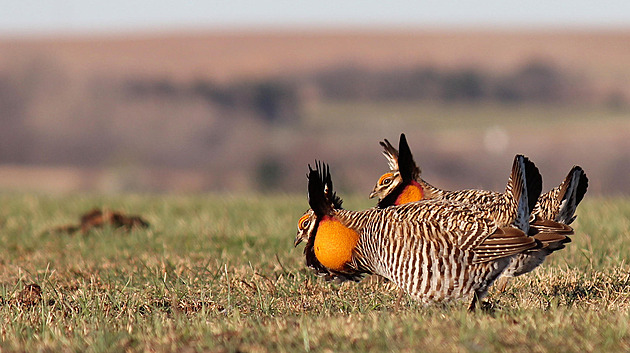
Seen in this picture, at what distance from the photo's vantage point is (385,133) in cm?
4838

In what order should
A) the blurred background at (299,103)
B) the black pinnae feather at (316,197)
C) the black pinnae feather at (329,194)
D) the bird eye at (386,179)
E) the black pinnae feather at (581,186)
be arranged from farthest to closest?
1. the blurred background at (299,103)
2. the bird eye at (386,179)
3. the black pinnae feather at (581,186)
4. the black pinnae feather at (329,194)
5. the black pinnae feather at (316,197)

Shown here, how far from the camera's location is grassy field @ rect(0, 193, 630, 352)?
3.23 metres

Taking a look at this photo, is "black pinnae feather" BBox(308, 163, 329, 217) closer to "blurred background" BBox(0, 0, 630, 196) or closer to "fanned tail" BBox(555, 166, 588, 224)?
"fanned tail" BBox(555, 166, 588, 224)

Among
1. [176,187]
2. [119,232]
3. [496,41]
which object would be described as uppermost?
[496,41]

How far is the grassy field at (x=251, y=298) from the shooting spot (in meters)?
3.23

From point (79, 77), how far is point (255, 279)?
50.0 m

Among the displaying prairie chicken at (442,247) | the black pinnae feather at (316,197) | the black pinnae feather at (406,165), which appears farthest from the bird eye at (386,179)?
the displaying prairie chicken at (442,247)

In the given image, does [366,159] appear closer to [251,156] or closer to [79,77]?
[251,156]

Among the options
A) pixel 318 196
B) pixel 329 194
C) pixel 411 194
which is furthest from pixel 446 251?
pixel 411 194

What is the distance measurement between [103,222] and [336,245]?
11.8 ft

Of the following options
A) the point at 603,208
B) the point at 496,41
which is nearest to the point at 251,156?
the point at 496,41

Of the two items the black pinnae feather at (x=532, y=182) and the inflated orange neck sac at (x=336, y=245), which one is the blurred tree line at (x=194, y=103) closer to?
the inflated orange neck sac at (x=336, y=245)

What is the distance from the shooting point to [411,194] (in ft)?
20.1

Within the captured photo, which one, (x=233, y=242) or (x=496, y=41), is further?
Answer: (x=496, y=41)
